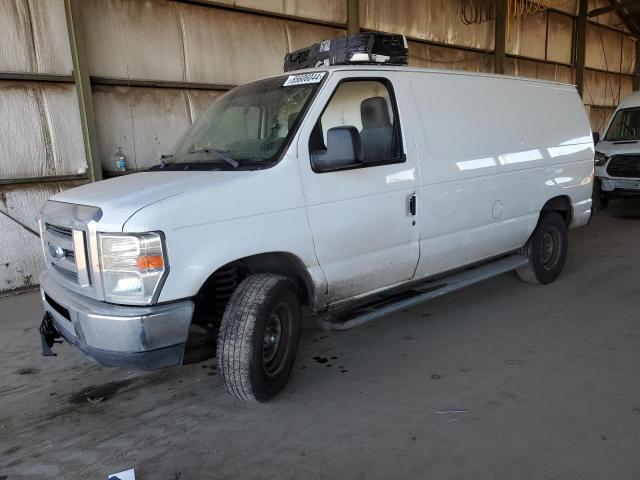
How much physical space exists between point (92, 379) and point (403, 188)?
8.93 feet

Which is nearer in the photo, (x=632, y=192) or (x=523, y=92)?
(x=523, y=92)

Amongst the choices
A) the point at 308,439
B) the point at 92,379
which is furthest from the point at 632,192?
the point at 92,379

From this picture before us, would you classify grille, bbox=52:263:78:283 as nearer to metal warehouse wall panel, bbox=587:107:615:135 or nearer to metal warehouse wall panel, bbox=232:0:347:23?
metal warehouse wall panel, bbox=232:0:347:23

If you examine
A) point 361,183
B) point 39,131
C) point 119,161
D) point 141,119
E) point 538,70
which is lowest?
point 361,183

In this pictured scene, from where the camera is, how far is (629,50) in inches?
735

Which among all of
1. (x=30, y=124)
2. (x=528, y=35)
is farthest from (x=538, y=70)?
(x=30, y=124)

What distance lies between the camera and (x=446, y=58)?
37.9 ft

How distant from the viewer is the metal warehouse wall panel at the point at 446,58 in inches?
420

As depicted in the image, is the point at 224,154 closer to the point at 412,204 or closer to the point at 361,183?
the point at 361,183

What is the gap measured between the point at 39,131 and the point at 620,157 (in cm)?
941

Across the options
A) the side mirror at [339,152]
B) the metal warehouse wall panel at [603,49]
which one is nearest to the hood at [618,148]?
the side mirror at [339,152]

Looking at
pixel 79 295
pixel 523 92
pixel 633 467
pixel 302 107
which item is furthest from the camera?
pixel 523 92

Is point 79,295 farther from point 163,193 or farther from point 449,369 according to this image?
point 449,369

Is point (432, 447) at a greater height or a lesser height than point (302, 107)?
lesser
